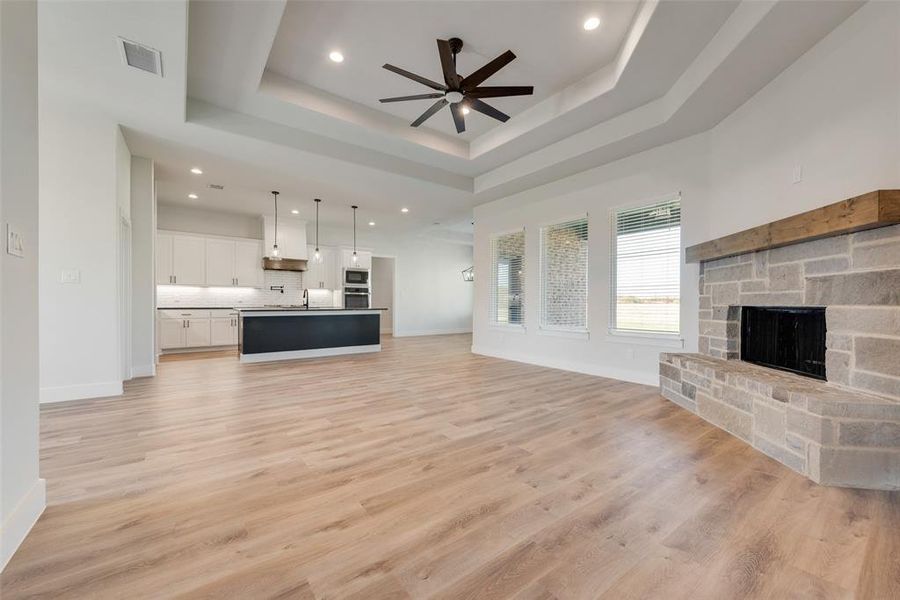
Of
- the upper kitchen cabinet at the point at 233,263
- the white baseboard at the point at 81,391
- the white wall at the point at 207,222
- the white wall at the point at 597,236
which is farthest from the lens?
the upper kitchen cabinet at the point at 233,263

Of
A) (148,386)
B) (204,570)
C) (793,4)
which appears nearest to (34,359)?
(204,570)

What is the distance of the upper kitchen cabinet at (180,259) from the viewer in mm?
7352

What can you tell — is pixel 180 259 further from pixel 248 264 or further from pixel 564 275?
pixel 564 275

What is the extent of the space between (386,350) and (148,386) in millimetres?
4066

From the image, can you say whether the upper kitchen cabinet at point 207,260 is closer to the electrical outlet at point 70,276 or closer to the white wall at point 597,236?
the electrical outlet at point 70,276

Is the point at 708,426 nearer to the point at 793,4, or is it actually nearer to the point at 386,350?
the point at 793,4

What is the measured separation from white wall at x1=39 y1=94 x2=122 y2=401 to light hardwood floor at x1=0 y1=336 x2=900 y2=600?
2.16ft

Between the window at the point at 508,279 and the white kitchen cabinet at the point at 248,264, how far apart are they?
5469 mm

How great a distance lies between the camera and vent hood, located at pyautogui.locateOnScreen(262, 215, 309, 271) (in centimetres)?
827

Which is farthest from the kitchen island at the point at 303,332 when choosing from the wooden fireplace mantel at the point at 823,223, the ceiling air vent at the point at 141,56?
the wooden fireplace mantel at the point at 823,223

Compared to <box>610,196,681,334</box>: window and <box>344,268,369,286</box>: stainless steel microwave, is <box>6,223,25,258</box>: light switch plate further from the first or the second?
<box>344,268,369,286</box>: stainless steel microwave

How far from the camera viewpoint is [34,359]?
174 cm

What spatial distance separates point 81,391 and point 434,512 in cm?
418

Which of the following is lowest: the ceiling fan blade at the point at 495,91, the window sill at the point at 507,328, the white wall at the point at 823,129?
the window sill at the point at 507,328
